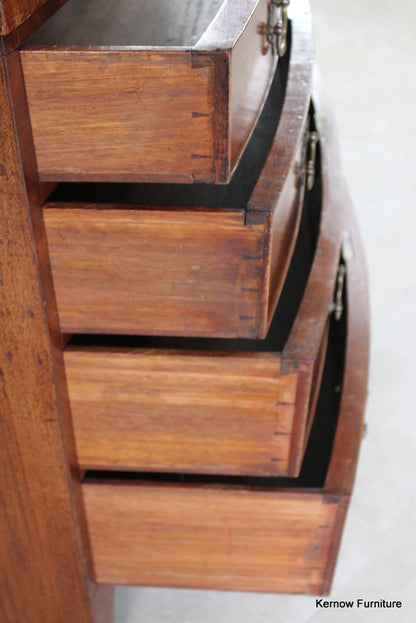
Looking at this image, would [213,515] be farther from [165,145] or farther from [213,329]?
[165,145]

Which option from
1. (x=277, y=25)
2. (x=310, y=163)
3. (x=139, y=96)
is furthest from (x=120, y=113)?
(x=310, y=163)

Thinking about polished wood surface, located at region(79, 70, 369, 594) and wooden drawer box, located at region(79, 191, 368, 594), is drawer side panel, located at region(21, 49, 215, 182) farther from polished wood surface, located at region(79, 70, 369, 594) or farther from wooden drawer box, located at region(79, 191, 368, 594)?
wooden drawer box, located at region(79, 191, 368, 594)

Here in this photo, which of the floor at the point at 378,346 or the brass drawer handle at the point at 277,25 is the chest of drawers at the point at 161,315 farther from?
the floor at the point at 378,346

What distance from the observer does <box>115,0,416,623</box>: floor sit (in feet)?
3.43

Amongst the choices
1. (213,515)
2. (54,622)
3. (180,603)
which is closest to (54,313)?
(213,515)

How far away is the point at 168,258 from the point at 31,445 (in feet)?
0.78

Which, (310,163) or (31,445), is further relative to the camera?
(310,163)

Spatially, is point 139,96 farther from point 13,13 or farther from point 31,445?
point 31,445

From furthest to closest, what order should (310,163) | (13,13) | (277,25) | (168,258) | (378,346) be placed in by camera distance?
(378,346) < (310,163) < (277,25) < (168,258) < (13,13)

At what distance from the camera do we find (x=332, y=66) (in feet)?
8.36

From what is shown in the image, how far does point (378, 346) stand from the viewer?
148cm

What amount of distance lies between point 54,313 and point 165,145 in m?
0.19

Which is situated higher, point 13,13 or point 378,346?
point 13,13

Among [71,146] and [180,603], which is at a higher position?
[71,146]
